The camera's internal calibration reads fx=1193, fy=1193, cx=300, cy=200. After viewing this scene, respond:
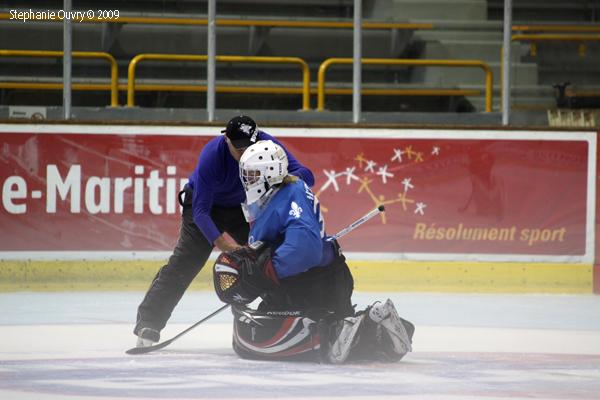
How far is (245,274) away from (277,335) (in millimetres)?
370

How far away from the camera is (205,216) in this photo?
6.31 m

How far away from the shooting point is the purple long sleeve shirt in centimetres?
630

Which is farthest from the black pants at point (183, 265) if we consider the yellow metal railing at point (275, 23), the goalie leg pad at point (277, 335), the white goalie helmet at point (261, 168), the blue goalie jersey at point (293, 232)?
the yellow metal railing at point (275, 23)

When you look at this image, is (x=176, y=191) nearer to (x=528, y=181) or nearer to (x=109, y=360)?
(x=528, y=181)

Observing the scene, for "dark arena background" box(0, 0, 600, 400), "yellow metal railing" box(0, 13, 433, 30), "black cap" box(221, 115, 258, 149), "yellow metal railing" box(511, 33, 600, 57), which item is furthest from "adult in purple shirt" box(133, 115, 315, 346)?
"yellow metal railing" box(511, 33, 600, 57)

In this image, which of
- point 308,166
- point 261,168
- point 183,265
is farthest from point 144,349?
point 308,166

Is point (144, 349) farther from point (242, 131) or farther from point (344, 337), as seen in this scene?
point (242, 131)

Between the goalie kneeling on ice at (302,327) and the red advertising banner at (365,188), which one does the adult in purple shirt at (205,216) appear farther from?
the red advertising banner at (365,188)

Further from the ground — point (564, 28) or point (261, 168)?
point (564, 28)

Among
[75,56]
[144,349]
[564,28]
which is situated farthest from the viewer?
[564,28]

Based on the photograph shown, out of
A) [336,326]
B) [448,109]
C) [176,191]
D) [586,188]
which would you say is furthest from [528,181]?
[336,326]

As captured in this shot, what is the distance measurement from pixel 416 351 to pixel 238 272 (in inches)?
47.8

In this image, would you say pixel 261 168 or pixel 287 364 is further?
pixel 287 364

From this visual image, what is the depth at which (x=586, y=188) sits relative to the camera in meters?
9.95
